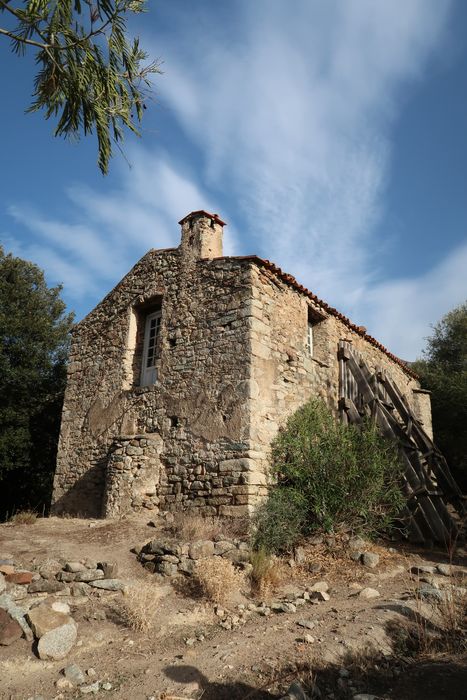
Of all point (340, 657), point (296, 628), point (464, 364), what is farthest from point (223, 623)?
point (464, 364)

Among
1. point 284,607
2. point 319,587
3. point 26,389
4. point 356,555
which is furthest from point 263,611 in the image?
point 26,389

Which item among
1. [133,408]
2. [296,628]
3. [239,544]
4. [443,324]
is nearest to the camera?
[296,628]

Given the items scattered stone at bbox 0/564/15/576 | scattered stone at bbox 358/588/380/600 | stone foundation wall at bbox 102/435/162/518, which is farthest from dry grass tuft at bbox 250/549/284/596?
stone foundation wall at bbox 102/435/162/518

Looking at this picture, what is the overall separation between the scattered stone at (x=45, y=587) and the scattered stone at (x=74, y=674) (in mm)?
1389

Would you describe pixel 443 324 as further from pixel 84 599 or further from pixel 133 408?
pixel 84 599

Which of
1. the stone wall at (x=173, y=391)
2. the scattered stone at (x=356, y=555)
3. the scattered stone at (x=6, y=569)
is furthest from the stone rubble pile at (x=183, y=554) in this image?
the scattered stone at (x=6, y=569)

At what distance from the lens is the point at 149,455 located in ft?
30.7

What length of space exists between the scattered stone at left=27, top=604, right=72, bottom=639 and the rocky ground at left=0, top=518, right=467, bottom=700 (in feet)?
0.05

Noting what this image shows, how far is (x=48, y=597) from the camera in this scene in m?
5.45

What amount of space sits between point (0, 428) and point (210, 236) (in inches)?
327

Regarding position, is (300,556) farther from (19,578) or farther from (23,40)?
(23,40)

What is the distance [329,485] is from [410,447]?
2.09m

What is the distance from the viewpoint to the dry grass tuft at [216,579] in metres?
5.89

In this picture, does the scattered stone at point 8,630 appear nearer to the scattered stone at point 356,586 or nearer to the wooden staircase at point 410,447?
the scattered stone at point 356,586
